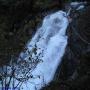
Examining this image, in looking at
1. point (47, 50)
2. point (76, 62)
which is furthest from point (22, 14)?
point (76, 62)

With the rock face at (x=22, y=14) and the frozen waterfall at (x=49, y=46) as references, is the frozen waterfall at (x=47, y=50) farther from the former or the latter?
the rock face at (x=22, y=14)

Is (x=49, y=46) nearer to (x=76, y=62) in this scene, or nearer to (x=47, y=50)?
(x=47, y=50)

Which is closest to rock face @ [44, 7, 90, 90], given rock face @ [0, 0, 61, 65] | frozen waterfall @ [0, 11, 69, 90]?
frozen waterfall @ [0, 11, 69, 90]

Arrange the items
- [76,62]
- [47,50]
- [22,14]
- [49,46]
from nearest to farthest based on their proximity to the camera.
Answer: [76,62], [47,50], [49,46], [22,14]

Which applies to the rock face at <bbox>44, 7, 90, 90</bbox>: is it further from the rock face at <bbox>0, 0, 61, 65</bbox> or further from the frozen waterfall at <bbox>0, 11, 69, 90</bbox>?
the rock face at <bbox>0, 0, 61, 65</bbox>

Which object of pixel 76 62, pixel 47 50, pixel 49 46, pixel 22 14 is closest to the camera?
pixel 76 62

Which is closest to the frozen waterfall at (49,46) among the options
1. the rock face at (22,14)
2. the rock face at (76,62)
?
the rock face at (76,62)

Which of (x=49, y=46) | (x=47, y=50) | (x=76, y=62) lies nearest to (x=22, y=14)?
(x=49, y=46)

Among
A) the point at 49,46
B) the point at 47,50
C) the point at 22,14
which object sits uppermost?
the point at 22,14

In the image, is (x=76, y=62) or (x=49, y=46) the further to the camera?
(x=49, y=46)

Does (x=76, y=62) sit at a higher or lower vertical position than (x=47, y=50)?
lower
